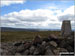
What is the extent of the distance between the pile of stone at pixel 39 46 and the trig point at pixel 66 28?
0.11 m

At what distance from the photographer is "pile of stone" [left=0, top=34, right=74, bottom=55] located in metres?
2.29

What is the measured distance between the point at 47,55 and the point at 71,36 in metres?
0.45

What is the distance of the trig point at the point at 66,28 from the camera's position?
221 centimetres

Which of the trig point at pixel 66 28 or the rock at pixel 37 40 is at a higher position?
the trig point at pixel 66 28

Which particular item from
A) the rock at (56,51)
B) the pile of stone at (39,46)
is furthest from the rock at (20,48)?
the rock at (56,51)

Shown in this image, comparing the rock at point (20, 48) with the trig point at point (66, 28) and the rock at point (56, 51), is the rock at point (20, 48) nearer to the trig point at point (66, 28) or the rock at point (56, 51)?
the rock at point (56, 51)

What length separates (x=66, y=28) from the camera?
7.35ft

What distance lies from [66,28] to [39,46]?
0.46m

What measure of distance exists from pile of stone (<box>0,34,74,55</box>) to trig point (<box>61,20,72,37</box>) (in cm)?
11

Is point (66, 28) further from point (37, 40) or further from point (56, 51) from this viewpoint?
point (37, 40)

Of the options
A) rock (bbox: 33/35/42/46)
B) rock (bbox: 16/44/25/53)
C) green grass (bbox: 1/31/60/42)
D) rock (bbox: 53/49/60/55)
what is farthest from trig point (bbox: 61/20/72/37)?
rock (bbox: 16/44/25/53)

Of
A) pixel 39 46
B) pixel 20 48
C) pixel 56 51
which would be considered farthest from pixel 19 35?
pixel 56 51

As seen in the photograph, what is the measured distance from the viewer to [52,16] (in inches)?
85.7

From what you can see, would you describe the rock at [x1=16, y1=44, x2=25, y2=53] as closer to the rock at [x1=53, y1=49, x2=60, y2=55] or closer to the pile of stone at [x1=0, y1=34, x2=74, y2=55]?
the pile of stone at [x1=0, y1=34, x2=74, y2=55]
